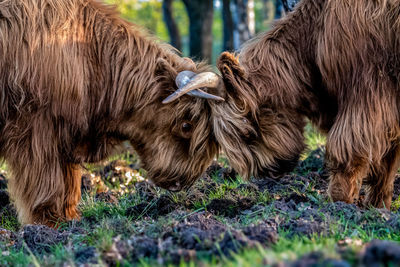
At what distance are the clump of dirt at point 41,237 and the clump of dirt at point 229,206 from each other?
136 cm

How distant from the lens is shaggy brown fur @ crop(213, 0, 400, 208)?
4566 millimetres

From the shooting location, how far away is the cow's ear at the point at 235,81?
4984 millimetres

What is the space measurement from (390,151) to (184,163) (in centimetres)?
197

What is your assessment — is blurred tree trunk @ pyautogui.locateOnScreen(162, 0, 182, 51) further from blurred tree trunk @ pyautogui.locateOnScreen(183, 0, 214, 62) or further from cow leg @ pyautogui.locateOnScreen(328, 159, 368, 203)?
cow leg @ pyautogui.locateOnScreen(328, 159, 368, 203)

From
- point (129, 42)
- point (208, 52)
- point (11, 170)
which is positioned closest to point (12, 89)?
point (11, 170)

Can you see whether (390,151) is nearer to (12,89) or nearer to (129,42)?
(129,42)

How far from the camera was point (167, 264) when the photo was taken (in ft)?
9.96

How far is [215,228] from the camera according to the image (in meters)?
3.80

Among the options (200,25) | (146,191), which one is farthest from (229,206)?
(200,25)

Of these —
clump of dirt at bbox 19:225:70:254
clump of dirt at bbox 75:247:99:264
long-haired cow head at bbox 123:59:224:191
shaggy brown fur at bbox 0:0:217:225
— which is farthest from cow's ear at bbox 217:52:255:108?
clump of dirt at bbox 75:247:99:264

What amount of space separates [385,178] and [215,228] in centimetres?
217

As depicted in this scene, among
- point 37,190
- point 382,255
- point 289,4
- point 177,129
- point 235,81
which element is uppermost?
point 289,4

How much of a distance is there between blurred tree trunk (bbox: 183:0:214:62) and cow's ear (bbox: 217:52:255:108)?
9.44 meters

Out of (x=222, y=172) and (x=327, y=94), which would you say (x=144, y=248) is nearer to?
(x=327, y=94)
